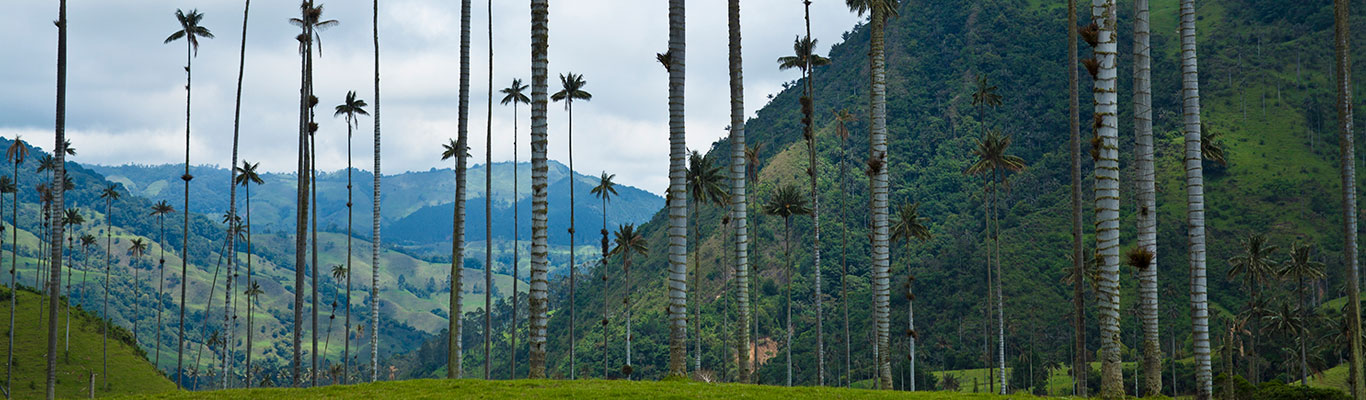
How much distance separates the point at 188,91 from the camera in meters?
54.6

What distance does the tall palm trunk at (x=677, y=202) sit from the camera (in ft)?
80.2

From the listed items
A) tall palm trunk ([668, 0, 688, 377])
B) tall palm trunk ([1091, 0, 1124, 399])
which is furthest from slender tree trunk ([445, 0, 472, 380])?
tall palm trunk ([1091, 0, 1124, 399])

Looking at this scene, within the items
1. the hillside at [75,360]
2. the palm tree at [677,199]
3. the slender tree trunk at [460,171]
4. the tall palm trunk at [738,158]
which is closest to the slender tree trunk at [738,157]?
the tall palm trunk at [738,158]

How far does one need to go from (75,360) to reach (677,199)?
283 ft

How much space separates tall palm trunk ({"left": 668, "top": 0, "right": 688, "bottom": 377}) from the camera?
24.4 metres

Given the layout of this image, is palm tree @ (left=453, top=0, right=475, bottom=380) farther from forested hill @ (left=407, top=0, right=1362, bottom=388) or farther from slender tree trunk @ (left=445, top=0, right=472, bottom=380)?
forested hill @ (left=407, top=0, right=1362, bottom=388)

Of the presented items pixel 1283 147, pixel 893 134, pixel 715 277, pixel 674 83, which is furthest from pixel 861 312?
pixel 674 83

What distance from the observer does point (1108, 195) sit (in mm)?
19938

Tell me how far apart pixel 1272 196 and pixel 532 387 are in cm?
13884

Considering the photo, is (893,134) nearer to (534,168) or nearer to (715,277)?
(715,277)

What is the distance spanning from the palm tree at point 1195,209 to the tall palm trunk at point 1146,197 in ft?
4.82

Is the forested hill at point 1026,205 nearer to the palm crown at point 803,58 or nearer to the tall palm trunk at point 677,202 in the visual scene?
the palm crown at point 803,58

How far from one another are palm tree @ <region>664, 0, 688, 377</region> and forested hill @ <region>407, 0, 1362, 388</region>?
206ft

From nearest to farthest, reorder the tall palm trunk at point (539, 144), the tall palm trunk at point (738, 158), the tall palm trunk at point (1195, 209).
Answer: the tall palm trunk at point (1195, 209)
the tall palm trunk at point (539, 144)
the tall palm trunk at point (738, 158)
